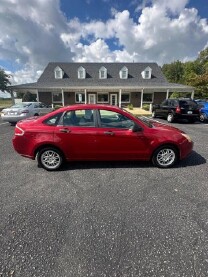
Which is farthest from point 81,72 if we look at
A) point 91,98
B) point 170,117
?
point 170,117

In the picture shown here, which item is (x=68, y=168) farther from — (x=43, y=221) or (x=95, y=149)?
(x=43, y=221)

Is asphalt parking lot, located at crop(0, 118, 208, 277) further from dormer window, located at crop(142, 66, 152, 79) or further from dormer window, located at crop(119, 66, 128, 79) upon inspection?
dormer window, located at crop(142, 66, 152, 79)

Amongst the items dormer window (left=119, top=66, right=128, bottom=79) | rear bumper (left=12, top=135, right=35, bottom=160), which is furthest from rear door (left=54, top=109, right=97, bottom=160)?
dormer window (left=119, top=66, right=128, bottom=79)

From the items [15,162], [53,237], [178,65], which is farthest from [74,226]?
[178,65]

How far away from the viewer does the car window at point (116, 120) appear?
4.31m

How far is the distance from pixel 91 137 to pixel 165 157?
2.01 m

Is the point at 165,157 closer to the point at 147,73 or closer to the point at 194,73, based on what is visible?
the point at 147,73

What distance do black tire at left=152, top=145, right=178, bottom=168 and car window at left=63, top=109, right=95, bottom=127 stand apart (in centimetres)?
186

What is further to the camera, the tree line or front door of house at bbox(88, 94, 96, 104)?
the tree line

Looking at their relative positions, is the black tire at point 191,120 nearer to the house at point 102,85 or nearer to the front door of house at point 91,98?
the house at point 102,85

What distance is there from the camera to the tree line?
1271 inches

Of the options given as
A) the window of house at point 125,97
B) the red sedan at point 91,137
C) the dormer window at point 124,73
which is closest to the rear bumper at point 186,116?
the red sedan at point 91,137

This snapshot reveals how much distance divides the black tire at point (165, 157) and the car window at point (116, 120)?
1029 millimetres

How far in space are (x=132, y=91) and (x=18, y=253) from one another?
2548 centimetres
